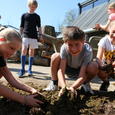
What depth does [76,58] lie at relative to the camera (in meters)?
3.63

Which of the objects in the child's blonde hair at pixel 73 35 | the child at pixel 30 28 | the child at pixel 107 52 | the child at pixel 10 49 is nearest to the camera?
the child at pixel 10 49

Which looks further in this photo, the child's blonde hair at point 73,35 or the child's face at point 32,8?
the child's face at point 32,8

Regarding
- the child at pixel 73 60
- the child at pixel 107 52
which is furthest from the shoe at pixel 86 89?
the child at pixel 107 52

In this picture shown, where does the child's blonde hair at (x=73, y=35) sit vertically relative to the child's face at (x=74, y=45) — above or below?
above

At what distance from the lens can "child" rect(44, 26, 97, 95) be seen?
10.9 feet

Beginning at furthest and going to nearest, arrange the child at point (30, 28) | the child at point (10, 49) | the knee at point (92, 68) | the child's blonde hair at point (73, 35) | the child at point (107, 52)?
the child at point (30, 28), the child at point (107, 52), the knee at point (92, 68), the child's blonde hair at point (73, 35), the child at point (10, 49)

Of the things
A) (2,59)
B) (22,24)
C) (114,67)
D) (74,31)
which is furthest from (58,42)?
(2,59)

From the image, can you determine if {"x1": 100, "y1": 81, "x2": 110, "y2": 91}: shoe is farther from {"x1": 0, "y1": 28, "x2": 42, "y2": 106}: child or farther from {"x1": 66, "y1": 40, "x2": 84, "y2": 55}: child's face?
{"x1": 0, "y1": 28, "x2": 42, "y2": 106}: child

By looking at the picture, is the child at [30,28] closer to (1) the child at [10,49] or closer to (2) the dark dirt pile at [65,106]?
(2) the dark dirt pile at [65,106]

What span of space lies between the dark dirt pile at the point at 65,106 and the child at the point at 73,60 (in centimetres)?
27

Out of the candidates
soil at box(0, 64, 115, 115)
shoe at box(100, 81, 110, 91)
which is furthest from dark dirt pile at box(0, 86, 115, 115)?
shoe at box(100, 81, 110, 91)

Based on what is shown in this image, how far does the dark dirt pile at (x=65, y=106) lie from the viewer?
2.79m

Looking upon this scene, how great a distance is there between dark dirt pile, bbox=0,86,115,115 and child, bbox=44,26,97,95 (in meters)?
0.27

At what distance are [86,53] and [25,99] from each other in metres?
1.12
